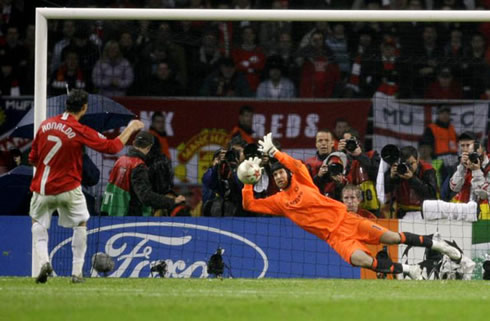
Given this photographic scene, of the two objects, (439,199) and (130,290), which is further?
(439,199)

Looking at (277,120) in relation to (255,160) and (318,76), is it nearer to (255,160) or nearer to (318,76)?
(318,76)

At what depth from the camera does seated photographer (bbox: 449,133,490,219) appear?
1430cm

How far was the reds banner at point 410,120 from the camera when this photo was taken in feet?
57.9

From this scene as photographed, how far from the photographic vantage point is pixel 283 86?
750 inches

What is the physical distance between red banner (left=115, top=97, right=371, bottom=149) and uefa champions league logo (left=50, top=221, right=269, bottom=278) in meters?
3.03

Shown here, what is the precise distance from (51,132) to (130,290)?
1868 mm

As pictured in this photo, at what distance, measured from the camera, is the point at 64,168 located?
1189cm

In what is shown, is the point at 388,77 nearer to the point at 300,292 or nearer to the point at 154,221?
the point at 154,221

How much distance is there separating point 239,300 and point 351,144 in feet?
15.8

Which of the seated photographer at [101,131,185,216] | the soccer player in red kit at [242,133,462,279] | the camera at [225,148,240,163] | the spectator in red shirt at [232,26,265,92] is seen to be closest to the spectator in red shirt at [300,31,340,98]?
the spectator in red shirt at [232,26,265,92]

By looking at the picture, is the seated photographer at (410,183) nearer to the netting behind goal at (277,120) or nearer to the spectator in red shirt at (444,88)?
the netting behind goal at (277,120)

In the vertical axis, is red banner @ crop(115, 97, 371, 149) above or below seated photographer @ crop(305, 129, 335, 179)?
above

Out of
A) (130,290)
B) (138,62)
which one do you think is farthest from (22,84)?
(130,290)

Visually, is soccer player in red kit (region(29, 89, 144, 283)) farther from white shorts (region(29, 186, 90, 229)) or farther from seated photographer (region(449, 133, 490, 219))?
seated photographer (region(449, 133, 490, 219))
